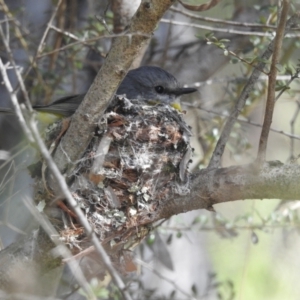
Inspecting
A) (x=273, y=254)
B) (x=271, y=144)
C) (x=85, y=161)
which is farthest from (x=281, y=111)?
(x=85, y=161)

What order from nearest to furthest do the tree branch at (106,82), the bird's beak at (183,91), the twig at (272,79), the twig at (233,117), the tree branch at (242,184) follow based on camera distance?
the twig at (272,79) < the tree branch at (106,82) < the tree branch at (242,184) < the twig at (233,117) < the bird's beak at (183,91)

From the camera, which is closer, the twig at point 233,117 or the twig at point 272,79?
the twig at point 272,79

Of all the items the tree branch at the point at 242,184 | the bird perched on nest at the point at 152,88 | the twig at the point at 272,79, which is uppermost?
the bird perched on nest at the point at 152,88

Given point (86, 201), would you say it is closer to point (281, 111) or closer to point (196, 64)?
point (196, 64)

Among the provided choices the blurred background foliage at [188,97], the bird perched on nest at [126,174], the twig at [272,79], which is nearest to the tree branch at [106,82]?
the bird perched on nest at [126,174]

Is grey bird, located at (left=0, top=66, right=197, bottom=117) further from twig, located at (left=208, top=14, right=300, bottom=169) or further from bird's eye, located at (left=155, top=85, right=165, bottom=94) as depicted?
twig, located at (left=208, top=14, right=300, bottom=169)

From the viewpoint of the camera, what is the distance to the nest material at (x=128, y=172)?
3.32m

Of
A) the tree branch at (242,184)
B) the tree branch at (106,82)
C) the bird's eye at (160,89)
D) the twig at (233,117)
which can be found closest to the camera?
the tree branch at (106,82)

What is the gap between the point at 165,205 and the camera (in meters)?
3.32

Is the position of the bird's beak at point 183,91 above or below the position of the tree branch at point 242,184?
above

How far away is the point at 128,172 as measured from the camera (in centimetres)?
349

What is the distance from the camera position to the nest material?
332 centimetres

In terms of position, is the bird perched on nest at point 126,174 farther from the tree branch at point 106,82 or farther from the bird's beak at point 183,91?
the bird's beak at point 183,91

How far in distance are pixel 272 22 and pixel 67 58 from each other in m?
1.62
